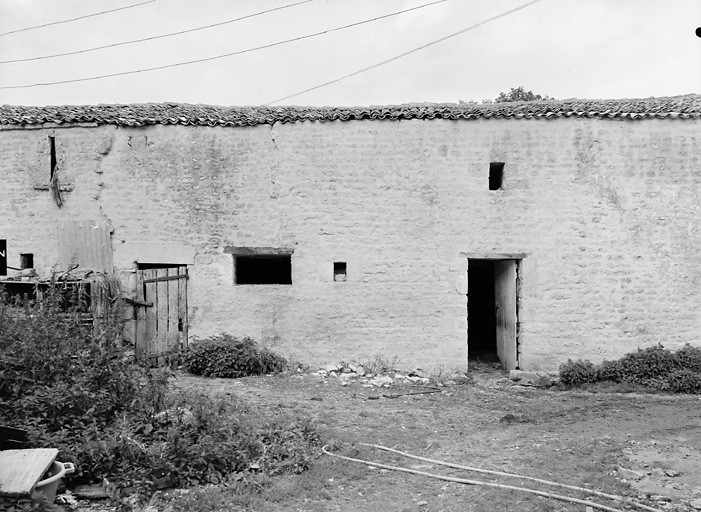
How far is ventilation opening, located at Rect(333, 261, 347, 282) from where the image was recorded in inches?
425

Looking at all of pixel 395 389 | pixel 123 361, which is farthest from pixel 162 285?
pixel 395 389

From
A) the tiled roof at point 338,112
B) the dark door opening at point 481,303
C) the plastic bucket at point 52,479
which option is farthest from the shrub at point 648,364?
the plastic bucket at point 52,479

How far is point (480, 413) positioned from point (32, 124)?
934 centimetres

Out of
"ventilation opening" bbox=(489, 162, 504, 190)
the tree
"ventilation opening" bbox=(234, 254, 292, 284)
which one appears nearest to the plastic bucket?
"ventilation opening" bbox=(489, 162, 504, 190)

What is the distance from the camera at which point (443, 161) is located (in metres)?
10.7

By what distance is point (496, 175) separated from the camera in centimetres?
1094

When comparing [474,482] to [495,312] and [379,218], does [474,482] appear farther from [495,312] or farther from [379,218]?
[495,312]

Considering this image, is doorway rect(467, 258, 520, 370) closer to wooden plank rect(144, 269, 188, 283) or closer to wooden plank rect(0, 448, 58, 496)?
wooden plank rect(144, 269, 188, 283)

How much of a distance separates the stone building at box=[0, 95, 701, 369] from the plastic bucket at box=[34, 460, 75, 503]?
18.0 feet

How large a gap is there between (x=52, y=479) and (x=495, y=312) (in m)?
9.58

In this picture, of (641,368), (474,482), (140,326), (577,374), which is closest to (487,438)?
(474,482)

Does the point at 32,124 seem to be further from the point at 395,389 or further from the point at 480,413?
the point at 480,413

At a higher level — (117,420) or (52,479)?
(117,420)

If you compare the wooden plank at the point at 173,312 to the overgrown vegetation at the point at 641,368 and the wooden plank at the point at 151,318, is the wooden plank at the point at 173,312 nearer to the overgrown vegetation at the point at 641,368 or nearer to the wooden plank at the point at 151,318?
the wooden plank at the point at 151,318
